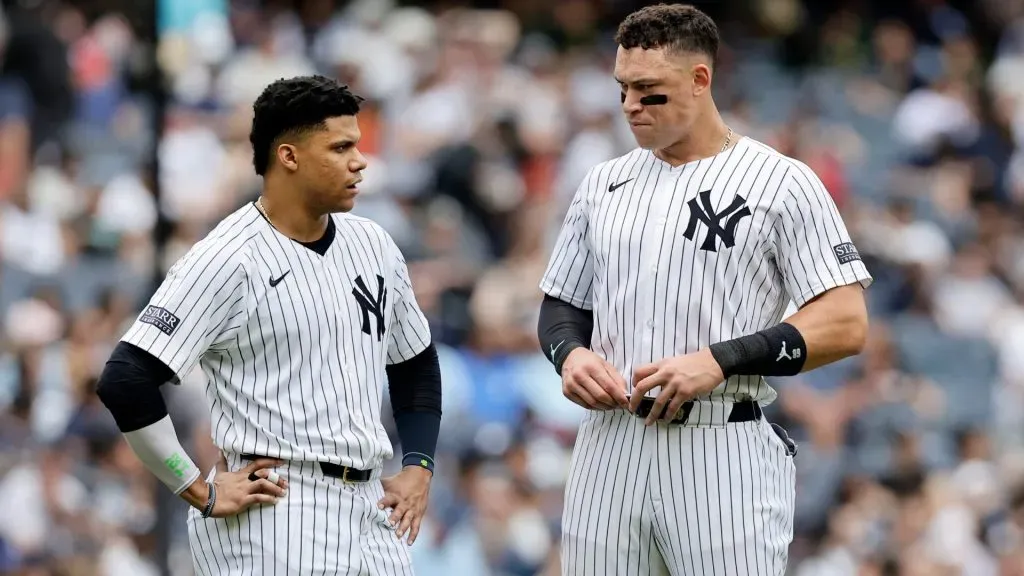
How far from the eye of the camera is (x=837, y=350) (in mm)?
4359

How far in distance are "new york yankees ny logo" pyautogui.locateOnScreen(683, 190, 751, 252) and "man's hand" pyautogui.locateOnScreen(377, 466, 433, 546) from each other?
1059 mm

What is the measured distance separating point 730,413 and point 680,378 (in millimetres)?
292

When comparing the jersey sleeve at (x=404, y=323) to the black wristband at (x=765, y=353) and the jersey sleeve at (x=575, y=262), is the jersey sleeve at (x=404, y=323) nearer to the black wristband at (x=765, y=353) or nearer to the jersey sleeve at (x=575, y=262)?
the jersey sleeve at (x=575, y=262)

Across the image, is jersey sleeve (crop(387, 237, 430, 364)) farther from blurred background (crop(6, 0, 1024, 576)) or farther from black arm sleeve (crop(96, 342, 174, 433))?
blurred background (crop(6, 0, 1024, 576))

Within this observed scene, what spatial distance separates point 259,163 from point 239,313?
46 cm

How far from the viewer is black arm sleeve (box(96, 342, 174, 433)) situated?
414 centimetres

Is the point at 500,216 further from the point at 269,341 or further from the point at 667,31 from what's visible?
the point at 269,341

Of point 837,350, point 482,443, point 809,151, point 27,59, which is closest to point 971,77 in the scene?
point 809,151

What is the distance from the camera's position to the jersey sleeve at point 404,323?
4.69 m

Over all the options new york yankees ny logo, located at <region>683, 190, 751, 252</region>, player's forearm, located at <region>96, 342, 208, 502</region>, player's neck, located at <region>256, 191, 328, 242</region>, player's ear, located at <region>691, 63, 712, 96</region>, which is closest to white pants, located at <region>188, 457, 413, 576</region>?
player's forearm, located at <region>96, 342, 208, 502</region>

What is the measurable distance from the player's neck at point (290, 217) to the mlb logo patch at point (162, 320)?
407 millimetres

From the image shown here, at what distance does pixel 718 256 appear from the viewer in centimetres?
437

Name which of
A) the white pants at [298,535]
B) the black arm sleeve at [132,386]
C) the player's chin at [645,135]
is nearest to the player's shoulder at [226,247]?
the black arm sleeve at [132,386]

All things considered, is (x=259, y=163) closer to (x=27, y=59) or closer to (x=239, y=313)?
(x=239, y=313)
